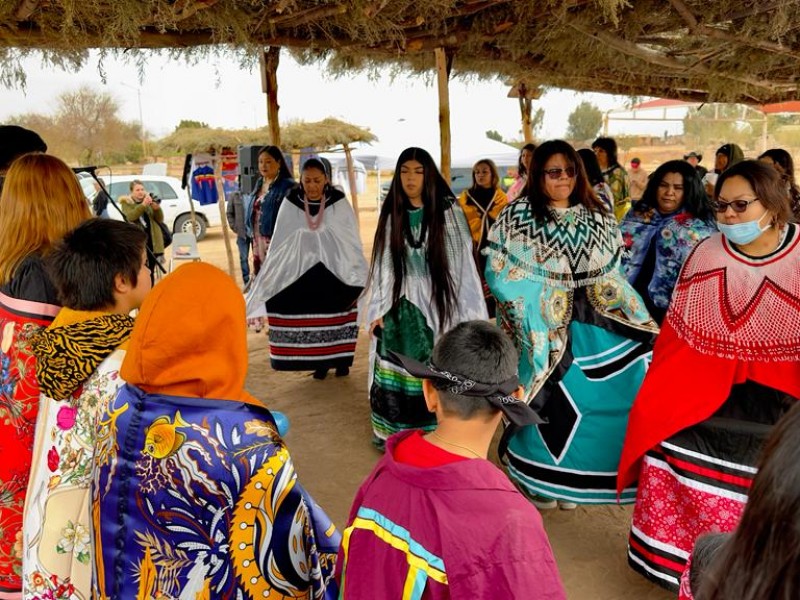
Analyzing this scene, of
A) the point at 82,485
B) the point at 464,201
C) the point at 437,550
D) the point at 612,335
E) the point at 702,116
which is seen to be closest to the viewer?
the point at 437,550

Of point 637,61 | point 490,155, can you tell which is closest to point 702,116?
point 490,155

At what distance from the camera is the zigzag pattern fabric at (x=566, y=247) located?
137 inches

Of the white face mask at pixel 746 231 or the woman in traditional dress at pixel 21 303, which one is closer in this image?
the woman in traditional dress at pixel 21 303

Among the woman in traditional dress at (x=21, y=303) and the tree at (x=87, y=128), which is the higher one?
the tree at (x=87, y=128)

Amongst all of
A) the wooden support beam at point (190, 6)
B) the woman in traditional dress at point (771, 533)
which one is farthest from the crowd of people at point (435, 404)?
the wooden support beam at point (190, 6)

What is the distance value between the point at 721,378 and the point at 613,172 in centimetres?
479

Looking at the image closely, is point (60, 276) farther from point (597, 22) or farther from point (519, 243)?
point (597, 22)

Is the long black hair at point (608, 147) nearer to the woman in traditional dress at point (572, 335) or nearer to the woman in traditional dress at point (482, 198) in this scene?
the woman in traditional dress at point (482, 198)

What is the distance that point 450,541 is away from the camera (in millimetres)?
1248

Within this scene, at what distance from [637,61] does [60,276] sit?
19.2 ft

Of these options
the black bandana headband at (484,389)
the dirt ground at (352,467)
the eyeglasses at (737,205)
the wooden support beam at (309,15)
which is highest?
the wooden support beam at (309,15)

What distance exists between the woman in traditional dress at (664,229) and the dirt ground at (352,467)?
5.50 feet

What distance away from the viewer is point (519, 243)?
141 inches

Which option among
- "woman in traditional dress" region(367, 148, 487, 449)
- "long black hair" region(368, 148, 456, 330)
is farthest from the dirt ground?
"long black hair" region(368, 148, 456, 330)
